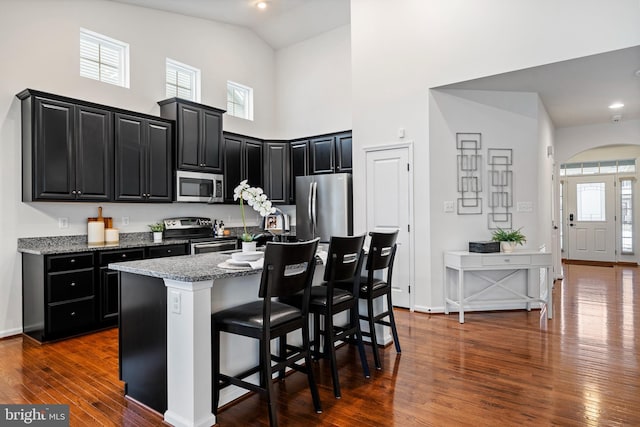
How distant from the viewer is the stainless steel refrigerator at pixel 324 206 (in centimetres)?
534

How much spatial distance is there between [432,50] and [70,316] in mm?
4780

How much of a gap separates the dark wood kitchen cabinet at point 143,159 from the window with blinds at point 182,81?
86cm

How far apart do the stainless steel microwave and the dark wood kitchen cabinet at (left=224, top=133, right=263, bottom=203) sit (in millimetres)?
161

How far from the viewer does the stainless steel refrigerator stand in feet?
17.5

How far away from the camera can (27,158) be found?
385cm

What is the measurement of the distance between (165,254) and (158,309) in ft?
8.16

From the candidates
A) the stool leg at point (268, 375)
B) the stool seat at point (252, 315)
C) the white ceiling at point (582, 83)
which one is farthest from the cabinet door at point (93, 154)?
the white ceiling at point (582, 83)

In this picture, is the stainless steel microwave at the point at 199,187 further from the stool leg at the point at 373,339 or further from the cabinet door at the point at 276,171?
the stool leg at the point at 373,339

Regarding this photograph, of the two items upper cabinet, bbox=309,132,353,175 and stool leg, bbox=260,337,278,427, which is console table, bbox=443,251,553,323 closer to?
upper cabinet, bbox=309,132,353,175

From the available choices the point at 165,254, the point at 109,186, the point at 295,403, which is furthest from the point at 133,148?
the point at 295,403

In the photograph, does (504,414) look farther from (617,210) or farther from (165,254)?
(617,210)

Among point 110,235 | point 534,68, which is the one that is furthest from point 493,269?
point 110,235

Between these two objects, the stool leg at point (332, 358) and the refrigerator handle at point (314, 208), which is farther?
the refrigerator handle at point (314, 208)

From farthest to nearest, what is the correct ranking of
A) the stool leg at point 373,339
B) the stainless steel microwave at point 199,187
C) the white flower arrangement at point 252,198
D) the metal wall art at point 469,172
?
the stainless steel microwave at point 199,187, the metal wall art at point 469,172, the stool leg at point 373,339, the white flower arrangement at point 252,198
